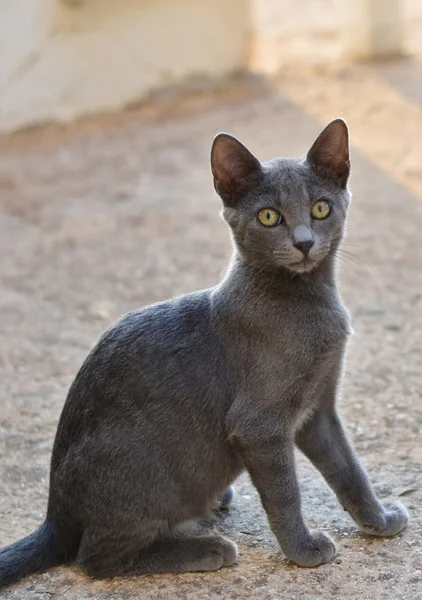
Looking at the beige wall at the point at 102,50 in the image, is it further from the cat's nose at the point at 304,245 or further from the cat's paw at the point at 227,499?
the cat's nose at the point at 304,245

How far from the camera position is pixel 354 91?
7.75 m

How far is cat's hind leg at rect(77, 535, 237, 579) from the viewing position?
8.55ft

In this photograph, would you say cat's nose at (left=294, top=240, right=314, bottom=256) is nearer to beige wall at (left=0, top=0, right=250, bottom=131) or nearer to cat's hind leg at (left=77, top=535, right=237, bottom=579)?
cat's hind leg at (left=77, top=535, right=237, bottom=579)

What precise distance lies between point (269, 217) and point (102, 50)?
18.2 ft

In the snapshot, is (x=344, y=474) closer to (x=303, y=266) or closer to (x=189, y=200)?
(x=303, y=266)

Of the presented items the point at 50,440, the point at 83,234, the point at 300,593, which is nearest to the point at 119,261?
the point at 83,234

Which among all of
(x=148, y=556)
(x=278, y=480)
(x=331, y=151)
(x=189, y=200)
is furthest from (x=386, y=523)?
(x=189, y=200)

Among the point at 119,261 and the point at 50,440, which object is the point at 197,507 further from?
the point at 119,261

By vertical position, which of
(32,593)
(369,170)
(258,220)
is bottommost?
(32,593)

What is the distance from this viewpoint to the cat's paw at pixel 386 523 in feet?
8.97

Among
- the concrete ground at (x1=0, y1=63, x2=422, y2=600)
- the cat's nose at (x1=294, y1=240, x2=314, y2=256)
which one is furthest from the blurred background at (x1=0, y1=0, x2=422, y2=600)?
the cat's nose at (x1=294, y1=240, x2=314, y2=256)

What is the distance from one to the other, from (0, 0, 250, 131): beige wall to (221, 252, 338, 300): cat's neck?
205 inches

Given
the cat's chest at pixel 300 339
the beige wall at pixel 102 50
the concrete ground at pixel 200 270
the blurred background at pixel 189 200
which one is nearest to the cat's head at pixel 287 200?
the cat's chest at pixel 300 339

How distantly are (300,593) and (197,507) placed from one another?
0.37 m
